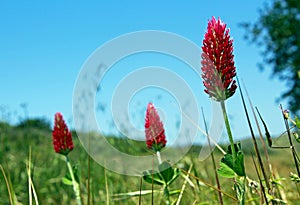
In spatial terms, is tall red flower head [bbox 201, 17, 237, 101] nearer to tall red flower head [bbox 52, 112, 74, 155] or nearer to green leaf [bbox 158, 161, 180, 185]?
green leaf [bbox 158, 161, 180, 185]

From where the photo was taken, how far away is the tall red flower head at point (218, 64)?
96 cm

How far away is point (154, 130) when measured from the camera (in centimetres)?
145

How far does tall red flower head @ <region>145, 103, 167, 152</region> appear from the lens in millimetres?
1433

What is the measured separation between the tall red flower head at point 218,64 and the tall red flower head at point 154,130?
0.47 meters

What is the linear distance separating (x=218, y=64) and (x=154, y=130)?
1.78ft

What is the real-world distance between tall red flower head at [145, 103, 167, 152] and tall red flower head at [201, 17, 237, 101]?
1.53ft

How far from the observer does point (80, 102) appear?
10.4ft

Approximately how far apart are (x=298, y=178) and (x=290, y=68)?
18.9 metres

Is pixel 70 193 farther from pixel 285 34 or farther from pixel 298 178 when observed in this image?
pixel 285 34

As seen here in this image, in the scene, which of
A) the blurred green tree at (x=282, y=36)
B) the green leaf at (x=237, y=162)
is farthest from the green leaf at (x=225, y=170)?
the blurred green tree at (x=282, y=36)

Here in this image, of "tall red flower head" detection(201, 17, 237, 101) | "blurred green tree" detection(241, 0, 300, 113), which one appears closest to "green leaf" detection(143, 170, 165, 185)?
"tall red flower head" detection(201, 17, 237, 101)

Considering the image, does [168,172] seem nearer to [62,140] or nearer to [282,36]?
[62,140]

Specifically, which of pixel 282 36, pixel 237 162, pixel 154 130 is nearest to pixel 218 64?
pixel 237 162

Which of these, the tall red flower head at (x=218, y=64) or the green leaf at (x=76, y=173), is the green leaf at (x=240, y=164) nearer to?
the tall red flower head at (x=218, y=64)
